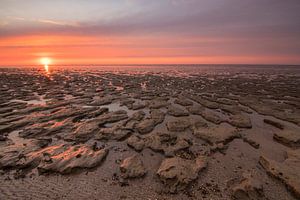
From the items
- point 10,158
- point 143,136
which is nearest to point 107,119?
point 143,136

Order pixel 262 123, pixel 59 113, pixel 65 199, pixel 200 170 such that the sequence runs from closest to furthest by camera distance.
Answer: pixel 65 199 → pixel 200 170 → pixel 262 123 → pixel 59 113

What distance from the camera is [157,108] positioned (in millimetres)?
18234

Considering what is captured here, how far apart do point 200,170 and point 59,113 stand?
12634mm

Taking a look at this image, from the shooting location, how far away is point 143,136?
11.4 meters

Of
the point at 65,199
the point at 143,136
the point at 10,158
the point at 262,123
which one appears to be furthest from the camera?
the point at 262,123

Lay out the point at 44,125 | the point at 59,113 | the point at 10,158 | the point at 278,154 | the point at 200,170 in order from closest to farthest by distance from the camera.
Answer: the point at 200,170
the point at 10,158
the point at 278,154
the point at 44,125
the point at 59,113

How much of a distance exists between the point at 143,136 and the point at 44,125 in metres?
7.00

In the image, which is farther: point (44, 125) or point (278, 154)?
point (44, 125)

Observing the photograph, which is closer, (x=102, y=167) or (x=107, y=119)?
(x=102, y=167)

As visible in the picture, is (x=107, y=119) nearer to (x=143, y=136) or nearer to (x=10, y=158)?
(x=143, y=136)

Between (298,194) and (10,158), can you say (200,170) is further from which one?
(10,158)

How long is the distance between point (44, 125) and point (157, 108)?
9676 mm

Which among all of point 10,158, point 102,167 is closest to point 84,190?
point 102,167

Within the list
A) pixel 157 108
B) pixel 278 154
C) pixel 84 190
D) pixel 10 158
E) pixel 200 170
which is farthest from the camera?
pixel 157 108
